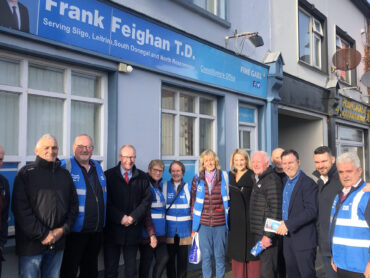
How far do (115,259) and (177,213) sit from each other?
91 centimetres

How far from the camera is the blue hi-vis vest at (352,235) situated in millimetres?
2869

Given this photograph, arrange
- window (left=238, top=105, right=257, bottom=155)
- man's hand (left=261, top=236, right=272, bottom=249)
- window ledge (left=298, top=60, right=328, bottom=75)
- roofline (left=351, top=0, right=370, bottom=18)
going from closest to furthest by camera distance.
Result: man's hand (left=261, top=236, right=272, bottom=249) → window (left=238, top=105, right=257, bottom=155) → window ledge (left=298, top=60, right=328, bottom=75) → roofline (left=351, top=0, right=370, bottom=18)

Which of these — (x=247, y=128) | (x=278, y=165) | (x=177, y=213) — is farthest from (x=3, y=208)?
(x=247, y=128)

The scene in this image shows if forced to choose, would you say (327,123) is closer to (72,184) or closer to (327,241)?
(327,241)

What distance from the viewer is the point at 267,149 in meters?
8.19

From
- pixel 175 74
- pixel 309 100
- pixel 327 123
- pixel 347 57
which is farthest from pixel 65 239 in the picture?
pixel 347 57

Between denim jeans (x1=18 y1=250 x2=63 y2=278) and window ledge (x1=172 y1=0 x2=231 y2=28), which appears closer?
denim jeans (x1=18 y1=250 x2=63 y2=278)

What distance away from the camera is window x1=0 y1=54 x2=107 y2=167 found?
402 cm

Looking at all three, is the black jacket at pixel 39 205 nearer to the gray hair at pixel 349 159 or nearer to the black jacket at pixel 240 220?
the black jacket at pixel 240 220

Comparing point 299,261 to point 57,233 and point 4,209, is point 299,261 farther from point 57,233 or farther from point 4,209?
point 4,209

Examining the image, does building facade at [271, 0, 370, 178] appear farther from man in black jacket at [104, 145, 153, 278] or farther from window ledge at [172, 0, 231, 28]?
man in black jacket at [104, 145, 153, 278]

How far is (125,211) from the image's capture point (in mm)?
4102

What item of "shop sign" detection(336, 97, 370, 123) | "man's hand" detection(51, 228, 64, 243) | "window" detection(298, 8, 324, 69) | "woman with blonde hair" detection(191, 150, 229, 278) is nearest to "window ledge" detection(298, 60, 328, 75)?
"window" detection(298, 8, 324, 69)

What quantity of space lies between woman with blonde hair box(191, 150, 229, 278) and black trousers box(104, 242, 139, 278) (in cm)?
82
